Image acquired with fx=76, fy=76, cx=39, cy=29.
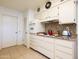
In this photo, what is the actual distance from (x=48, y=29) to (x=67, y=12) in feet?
5.74

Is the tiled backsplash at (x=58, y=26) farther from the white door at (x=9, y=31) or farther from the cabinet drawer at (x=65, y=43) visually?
the white door at (x=9, y=31)

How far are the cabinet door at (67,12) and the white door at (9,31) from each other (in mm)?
→ 3388

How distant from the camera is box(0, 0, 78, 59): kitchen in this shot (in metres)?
2.23

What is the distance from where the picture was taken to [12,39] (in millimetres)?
4988

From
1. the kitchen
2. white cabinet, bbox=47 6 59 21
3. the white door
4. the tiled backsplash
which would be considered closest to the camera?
the kitchen

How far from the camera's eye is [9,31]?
15.8 ft

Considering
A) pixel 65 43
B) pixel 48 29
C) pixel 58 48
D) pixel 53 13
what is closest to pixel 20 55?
pixel 58 48

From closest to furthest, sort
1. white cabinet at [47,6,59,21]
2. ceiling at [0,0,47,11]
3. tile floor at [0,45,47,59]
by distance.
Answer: white cabinet at [47,6,59,21] < tile floor at [0,45,47,59] < ceiling at [0,0,47,11]

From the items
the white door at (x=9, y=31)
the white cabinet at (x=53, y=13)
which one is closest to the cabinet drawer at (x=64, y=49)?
the white cabinet at (x=53, y=13)

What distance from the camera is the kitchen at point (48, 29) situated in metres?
2.23

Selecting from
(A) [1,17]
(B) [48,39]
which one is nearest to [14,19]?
(A) [1,17]

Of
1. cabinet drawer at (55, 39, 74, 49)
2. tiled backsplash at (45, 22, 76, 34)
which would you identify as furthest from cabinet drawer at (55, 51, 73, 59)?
tiled backsplash at (45, 22, 76, 34)

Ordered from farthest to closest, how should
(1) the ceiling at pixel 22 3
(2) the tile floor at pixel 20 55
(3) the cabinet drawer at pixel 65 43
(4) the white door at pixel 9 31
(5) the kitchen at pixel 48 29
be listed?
1. (4) the white door at pixel 9 31
2. (1) the ceiling at pixel 22 3
3. (2) the tile floor at pixel 20 55
4. (5) the kitchen at pixel 48 29
5. (3) the cabinet drawer at pixel 65 43

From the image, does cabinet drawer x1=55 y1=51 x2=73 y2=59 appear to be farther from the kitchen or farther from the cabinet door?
the cabinet door
